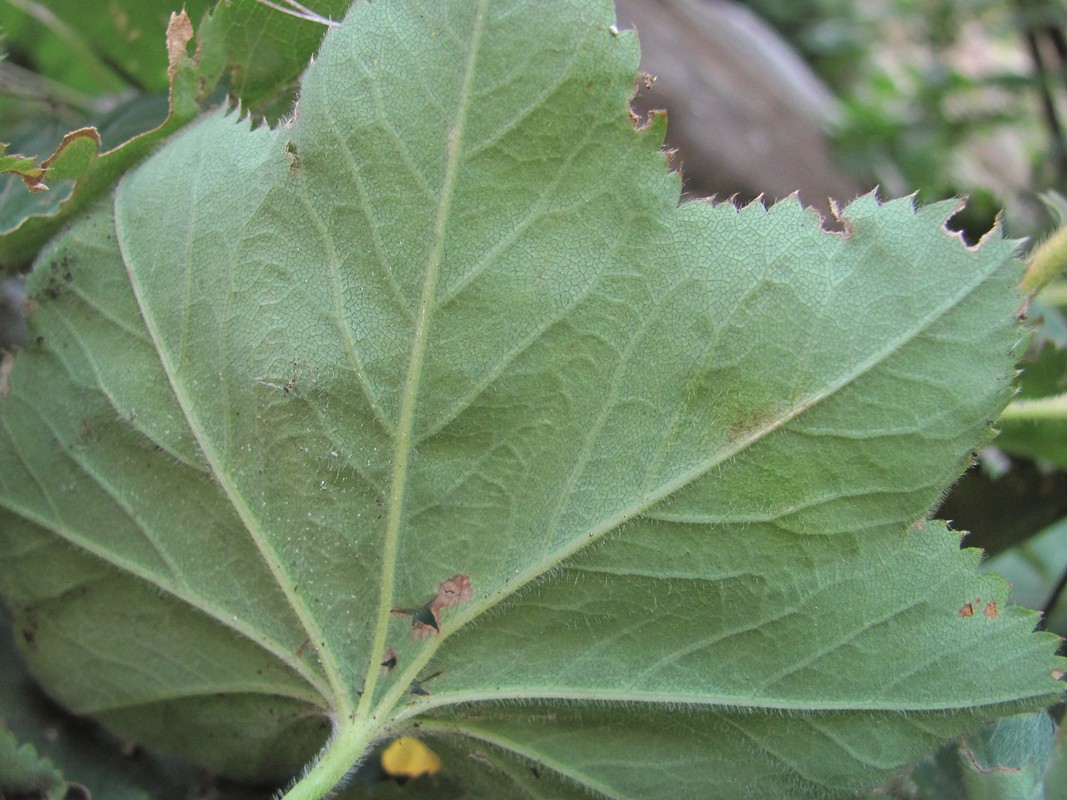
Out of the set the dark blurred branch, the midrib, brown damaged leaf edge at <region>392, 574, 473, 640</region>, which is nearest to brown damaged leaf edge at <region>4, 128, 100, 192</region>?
the midrib

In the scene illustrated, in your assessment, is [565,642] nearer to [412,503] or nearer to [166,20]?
[412,503]

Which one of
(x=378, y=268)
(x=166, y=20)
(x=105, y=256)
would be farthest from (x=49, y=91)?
(x=378, y=268)

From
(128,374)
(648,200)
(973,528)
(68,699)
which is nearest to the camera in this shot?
(648,200)

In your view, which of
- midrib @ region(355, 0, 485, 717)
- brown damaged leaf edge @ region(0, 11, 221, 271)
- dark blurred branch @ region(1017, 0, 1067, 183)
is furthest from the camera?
dark blurred branch @ region(1017, 0, 1067, 183)

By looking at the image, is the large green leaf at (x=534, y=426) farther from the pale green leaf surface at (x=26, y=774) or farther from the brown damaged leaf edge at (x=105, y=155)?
the pale green leaf surface at (x=26, y=774)

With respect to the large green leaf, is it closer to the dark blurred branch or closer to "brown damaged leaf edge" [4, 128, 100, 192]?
"brown damaged leaf edge" [4, 128, 100, 192]

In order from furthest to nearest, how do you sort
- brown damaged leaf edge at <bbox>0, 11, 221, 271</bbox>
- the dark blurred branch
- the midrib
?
1. the dark blurred branch
2. brown damaged leaf edge at <bbox>0, 11, 221, 271</bbox>
3. the midrib

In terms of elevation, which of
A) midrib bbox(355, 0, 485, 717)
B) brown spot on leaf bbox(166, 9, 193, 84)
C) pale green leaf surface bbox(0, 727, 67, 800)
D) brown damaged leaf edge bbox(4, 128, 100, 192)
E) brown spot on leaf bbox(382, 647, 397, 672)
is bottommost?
pale green leaf surface bbox(0, 727, 67, 800)

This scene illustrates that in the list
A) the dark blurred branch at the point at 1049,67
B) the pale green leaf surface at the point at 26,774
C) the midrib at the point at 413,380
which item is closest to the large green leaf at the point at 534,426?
the midrib at the point at 413,380

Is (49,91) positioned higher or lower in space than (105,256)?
higher
